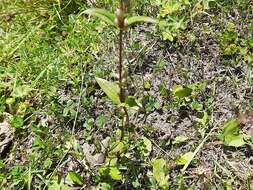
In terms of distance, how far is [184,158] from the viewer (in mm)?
1844

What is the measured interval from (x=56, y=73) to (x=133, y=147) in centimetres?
56

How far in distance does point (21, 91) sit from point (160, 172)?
0.82 metres

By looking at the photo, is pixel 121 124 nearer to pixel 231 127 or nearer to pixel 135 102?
pixel 135 102

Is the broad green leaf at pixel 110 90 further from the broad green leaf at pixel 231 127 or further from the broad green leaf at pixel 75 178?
the broad green leaf at pixel 231 127

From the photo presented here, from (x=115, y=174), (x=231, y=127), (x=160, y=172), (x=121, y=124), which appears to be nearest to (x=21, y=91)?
(x=121, y=124)

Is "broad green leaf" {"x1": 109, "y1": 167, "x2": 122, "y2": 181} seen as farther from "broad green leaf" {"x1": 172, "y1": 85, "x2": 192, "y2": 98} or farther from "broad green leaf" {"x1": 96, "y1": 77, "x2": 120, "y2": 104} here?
"broad green leaf" {"x1": 172, "y1": 85, "x2": 192, "y2": 98}

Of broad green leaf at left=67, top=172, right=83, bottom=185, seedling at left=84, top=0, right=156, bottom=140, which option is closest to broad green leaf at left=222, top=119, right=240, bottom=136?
seedling at left=84, top=0, right=156, bottom=140

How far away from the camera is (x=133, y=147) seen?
74.3 inches

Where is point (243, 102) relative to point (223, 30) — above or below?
below

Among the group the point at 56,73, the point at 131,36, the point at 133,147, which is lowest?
the point at 133,147

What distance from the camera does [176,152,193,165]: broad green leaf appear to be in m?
1.83

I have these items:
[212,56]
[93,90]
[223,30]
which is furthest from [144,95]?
[223,30]

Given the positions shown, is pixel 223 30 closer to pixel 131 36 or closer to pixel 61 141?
pixel 131 36

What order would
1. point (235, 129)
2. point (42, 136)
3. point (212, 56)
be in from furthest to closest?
1. point (212, 56)
2. point (42, 136)
3. point (235, 129)
